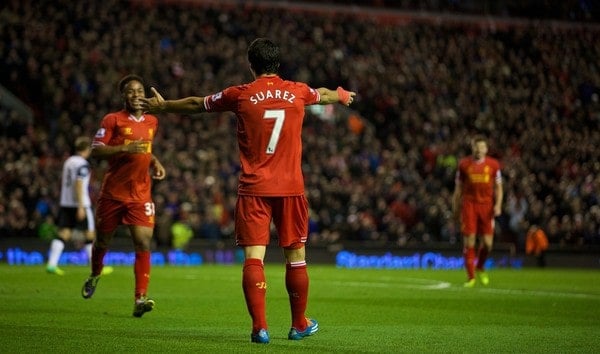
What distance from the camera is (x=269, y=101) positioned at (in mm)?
9312

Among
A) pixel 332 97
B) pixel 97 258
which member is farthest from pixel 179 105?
pixel 97 258

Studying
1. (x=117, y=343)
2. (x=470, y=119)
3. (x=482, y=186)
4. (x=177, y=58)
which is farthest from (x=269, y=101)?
(x=470, y=119)

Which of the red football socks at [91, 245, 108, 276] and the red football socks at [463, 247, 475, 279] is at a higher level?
the red football socks at [91, 245, 108, 276]

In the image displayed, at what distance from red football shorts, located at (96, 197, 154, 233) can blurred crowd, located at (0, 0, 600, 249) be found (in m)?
14.0

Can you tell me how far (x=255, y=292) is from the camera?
9.09 metres

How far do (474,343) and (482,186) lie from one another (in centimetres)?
1081

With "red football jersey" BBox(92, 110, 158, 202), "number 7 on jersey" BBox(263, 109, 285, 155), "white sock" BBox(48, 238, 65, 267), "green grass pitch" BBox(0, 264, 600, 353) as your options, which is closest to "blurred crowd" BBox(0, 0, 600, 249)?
"white sock" BBox(48, 238, 65, 267)

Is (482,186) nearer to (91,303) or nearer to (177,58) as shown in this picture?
(91,303)

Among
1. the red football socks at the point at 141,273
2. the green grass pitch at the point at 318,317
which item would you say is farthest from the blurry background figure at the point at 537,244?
the red football socks at the point at 141,273

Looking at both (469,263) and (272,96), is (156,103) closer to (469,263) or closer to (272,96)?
(272,96)

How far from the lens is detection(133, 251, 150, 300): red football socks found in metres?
11.9

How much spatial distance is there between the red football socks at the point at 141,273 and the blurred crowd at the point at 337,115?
48.0ft

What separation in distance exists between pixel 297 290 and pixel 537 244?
22141 mm

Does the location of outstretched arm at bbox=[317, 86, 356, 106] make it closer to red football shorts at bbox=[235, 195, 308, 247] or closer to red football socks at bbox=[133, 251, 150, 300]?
red football shorts at bbox=[235, 195, 308, 247]
